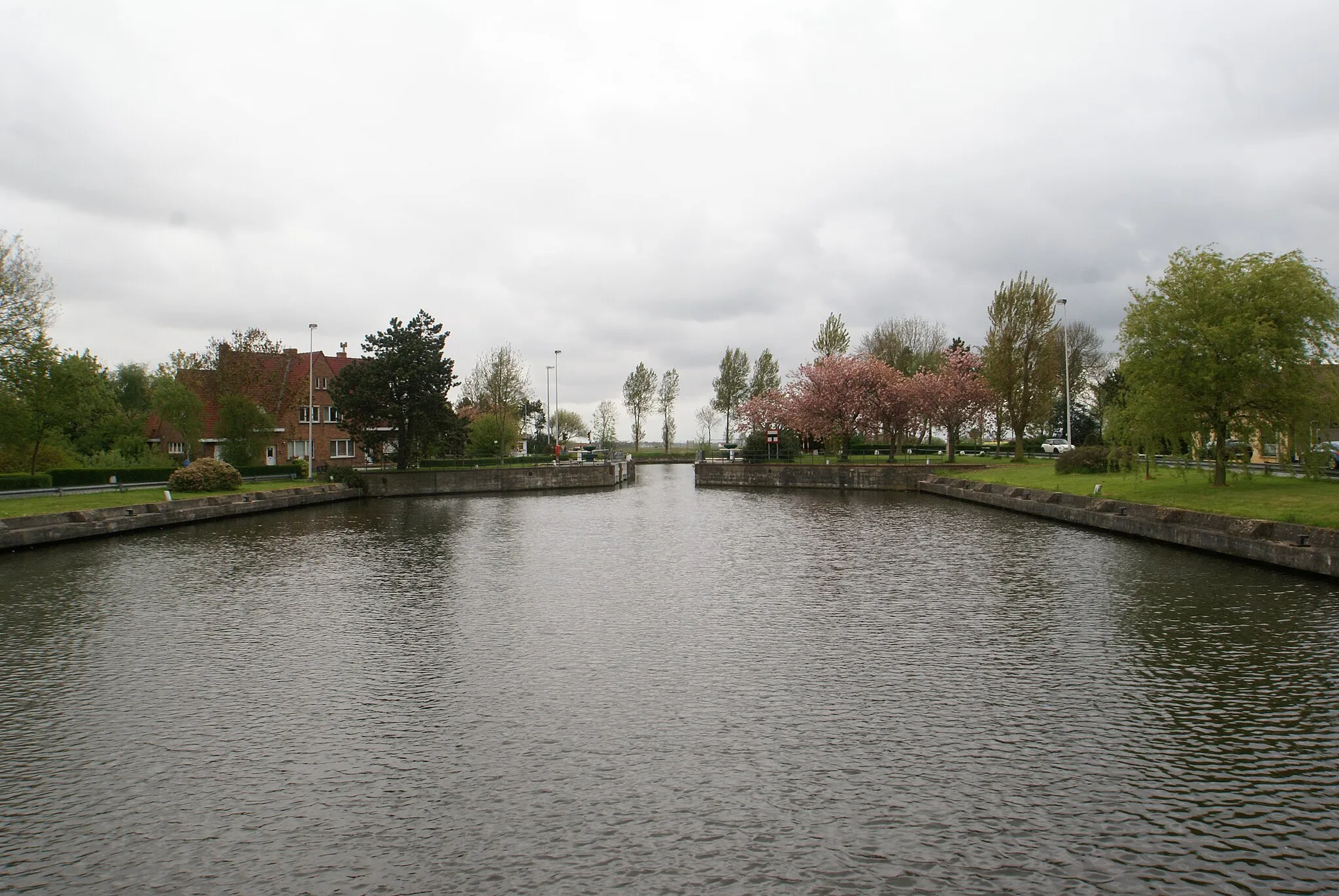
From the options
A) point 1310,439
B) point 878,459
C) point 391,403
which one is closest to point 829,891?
point 1310,439

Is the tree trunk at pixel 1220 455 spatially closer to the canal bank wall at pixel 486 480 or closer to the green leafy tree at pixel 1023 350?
the green leafy tree at pixel 1023 350

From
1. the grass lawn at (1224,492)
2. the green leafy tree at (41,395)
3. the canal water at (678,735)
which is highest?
the green leafy tree at (41,395)

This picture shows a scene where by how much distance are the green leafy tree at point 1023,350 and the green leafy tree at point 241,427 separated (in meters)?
53.7

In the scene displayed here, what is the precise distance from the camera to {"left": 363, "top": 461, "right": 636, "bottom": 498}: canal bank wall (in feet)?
191

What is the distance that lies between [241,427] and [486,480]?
56.3 ft

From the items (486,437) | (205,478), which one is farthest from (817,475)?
(205,478)

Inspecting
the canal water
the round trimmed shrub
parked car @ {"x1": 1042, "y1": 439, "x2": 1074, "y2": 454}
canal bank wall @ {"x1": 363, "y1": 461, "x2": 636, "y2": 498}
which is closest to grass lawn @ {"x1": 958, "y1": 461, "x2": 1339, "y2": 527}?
the canal water

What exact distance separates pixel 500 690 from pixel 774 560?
44.5ft

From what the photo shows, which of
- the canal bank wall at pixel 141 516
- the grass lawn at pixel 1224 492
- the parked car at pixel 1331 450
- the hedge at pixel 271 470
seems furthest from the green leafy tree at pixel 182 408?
the parked car at pixel 1331 450

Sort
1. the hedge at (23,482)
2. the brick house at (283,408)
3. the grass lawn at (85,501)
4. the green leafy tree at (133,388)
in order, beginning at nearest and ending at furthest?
the grass lawn at (85,501)
the hedge at (23,482)
the brick house at (283,408)
the green leafy tree at (133,388)

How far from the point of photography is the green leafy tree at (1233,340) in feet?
86.7

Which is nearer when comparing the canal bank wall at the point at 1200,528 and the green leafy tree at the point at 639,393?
the canal bank wall at the point at 1200,528

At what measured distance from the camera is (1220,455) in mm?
29578

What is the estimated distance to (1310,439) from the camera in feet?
88.6
